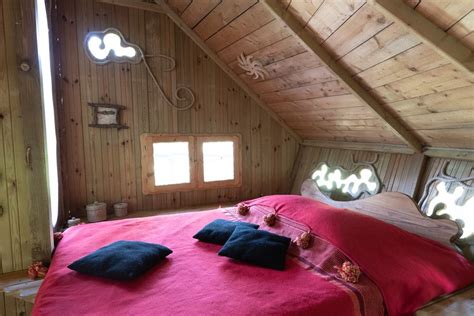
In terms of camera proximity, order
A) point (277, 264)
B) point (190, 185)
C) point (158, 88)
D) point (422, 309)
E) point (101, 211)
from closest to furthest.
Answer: point (422, 309), point (277, 264), point (101, 211), point (158, 88), point (190, 185)

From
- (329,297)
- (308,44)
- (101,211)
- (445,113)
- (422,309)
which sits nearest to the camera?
(329,297)

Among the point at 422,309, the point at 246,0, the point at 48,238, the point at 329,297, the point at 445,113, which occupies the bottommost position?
the point at 422,309

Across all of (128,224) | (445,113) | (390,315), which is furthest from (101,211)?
(445,113)

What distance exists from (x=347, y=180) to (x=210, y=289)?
1846mm

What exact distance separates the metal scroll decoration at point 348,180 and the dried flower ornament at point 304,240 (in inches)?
41.8

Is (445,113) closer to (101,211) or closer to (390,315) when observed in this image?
(390,315)

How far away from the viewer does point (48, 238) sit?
1648mm

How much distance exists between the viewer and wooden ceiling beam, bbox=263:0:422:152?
190 cm

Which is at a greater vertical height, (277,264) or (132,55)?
(132,55)

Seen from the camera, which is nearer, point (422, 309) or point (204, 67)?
point (422, 309)

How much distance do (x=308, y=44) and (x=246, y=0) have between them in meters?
0.53

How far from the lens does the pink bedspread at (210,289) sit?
45.3 inches

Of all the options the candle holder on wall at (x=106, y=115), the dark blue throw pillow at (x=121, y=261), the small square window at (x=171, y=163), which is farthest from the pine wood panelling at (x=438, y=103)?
the candle holder on wall at (x=106, y=115)

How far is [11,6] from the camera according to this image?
1.50 m
